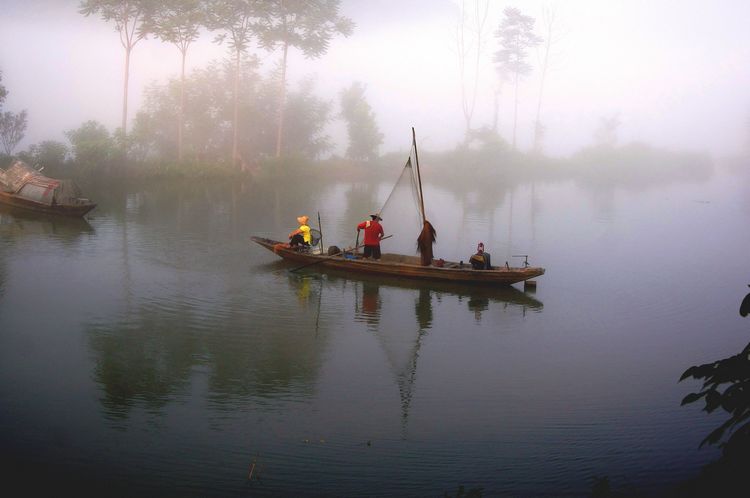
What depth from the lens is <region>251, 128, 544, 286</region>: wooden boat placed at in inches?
536

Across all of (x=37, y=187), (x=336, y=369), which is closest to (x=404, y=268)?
(x=336, y=369)

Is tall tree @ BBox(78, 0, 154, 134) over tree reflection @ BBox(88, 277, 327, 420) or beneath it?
over

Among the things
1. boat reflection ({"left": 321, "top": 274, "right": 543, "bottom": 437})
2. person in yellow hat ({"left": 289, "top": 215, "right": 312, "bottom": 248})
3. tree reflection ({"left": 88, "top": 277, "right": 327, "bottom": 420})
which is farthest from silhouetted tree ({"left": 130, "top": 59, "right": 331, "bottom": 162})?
tree reflection ({"left": 88, "top": 277, "right": 327, "bottom": 420})

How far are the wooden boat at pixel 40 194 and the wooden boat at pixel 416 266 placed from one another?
8200mm

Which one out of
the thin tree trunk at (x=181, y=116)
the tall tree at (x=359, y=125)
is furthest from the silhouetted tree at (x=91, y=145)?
the tall tree at (x=359, y=125)

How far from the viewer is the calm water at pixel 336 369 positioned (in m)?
6.42

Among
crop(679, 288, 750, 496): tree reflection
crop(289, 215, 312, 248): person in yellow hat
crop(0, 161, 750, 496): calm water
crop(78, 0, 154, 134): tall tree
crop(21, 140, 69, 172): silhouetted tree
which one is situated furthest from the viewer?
crop(78, 0, 154, 134): tall tree

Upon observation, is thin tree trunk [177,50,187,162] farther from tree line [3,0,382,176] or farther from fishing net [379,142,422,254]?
fishing net [379,142,422,254]

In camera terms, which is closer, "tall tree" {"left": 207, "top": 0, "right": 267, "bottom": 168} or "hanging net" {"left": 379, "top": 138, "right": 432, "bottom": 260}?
"hanging net" {"left": 379, "top": 138, "right": 432, "bottom": 260}

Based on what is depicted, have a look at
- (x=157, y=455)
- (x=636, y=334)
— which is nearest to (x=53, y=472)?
(x=157, y=455)

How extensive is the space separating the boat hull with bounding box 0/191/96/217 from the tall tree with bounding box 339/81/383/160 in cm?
2745

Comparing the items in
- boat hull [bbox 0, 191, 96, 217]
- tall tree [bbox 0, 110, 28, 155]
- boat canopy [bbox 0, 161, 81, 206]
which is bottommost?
boat hull [bbox 0, 191, 96, 217]

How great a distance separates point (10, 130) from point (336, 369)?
29514 millimetres

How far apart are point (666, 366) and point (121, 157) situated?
29.6m
